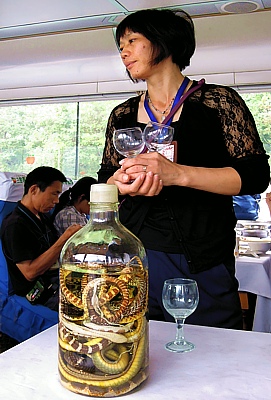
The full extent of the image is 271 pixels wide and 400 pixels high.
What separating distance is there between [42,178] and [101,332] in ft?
6.66

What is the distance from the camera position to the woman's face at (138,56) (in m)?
1.24

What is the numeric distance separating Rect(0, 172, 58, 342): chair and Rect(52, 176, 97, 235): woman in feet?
1.09

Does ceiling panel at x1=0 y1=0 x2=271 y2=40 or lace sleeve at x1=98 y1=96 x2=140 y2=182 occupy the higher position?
ceiling panel at x1=0 y1=0 x2=271 y2=40

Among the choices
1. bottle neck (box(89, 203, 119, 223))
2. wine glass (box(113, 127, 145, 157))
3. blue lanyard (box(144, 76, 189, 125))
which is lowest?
bottle neck (box(89, 203, 119, 223))

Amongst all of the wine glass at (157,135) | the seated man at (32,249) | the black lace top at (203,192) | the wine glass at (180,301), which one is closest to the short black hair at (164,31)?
the black lace top at (203,192)

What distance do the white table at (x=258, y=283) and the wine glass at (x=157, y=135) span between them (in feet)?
4.82

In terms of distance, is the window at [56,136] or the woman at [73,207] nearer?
the woman at [73,207]


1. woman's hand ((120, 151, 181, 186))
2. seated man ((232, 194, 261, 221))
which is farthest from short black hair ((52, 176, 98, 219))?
woman's hand ((120, 151, 181, 186))

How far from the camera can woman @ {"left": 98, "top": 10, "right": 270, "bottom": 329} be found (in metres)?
1.16

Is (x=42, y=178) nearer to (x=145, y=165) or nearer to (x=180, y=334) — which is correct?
(x=145, y=165)

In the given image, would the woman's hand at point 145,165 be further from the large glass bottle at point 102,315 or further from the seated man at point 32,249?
the seated man at point 32,249

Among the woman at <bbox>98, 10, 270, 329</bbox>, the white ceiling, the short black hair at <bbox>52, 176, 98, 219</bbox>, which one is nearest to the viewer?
the woman at <bbox>98, 10, 270, 329</bbox>

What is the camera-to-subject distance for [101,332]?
2.16ft

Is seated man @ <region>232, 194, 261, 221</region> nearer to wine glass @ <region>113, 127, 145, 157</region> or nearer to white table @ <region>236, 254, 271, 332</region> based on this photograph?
white table @ <region>236, 254, 271, 332</region>
